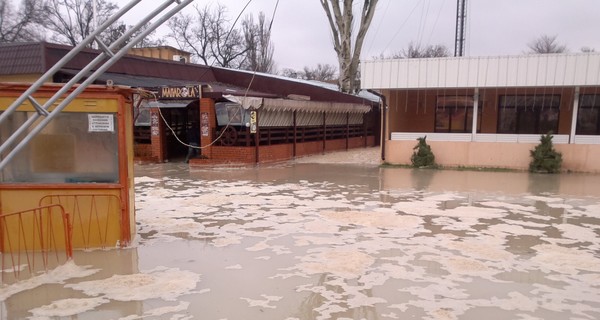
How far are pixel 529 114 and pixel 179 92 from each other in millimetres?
13295

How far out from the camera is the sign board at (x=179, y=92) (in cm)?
1519

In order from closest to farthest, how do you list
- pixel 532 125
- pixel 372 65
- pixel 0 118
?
pixel 0 118 < pixel 372 65 < pixel 532 125

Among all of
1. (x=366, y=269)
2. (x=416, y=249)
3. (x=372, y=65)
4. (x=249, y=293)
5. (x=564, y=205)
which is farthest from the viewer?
(x=372, y=65)

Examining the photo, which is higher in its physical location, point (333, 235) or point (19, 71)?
point (19, 71)

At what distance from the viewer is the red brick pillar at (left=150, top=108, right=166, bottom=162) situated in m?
16.9

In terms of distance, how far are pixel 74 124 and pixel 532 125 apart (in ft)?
55.4

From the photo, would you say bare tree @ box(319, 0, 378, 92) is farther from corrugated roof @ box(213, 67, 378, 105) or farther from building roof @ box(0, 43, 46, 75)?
building roof @ box(0, 43, 46, 75)

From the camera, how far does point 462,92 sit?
17.7m

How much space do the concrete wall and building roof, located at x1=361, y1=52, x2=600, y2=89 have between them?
209cm

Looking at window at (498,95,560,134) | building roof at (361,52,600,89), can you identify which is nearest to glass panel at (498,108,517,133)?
window at (498,95,560,134)

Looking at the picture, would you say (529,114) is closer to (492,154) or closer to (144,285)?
(492,154)

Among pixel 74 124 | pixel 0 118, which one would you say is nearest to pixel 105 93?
pixel 74 124

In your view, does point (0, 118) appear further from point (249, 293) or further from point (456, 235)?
point (456, 235)

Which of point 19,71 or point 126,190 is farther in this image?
point 19,71
